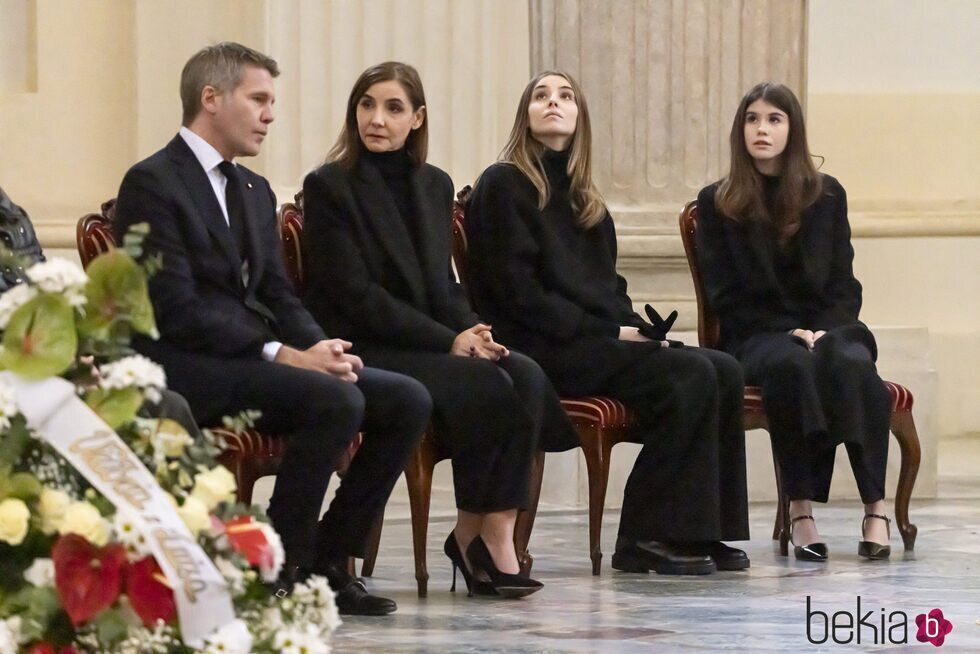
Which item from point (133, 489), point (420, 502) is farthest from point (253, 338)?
point (133, 489)

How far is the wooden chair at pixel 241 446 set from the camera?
424cm

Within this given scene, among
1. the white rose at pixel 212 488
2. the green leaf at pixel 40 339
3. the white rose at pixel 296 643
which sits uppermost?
the green leaf at pixel 40 339

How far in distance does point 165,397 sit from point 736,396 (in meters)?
2.30

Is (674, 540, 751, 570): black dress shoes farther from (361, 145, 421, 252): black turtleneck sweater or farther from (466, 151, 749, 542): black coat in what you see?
(361, 145, 421, 252): black turtleneck sweater

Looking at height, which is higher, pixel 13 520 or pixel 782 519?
pixel 13 520

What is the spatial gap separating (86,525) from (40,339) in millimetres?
221

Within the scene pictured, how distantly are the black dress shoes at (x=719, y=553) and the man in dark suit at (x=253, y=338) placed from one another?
1.12 m

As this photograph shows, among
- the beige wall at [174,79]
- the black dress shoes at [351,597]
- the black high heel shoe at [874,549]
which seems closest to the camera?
the black dress shoes at [351,597]

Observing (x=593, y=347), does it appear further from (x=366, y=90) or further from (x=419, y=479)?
(x=366, y=90)

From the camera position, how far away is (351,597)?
435 centimetres

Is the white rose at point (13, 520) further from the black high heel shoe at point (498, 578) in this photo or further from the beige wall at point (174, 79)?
the beige wall at point (174, 79)

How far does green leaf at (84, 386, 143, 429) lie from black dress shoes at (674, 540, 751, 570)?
11.0 ft

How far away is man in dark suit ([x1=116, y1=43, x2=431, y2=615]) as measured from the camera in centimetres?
421

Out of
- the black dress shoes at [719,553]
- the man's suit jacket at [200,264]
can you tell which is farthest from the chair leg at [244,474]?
the black dress shoes at [719,553]
